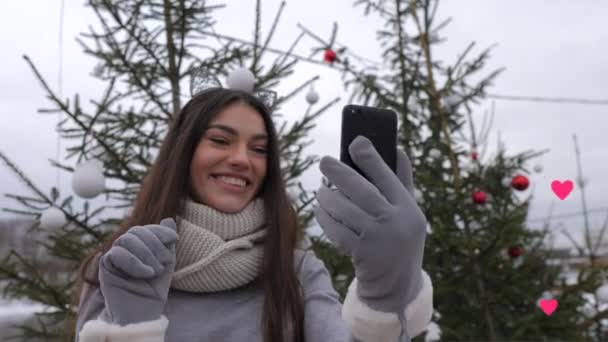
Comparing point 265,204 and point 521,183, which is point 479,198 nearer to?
point 521,183

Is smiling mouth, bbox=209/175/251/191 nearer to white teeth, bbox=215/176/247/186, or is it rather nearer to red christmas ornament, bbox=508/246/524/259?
white teeth, bbox=215/176/247/186

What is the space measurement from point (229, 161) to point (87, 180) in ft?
3.26

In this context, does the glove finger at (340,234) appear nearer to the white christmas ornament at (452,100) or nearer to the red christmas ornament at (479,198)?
the red christmas ornament at (479,198)

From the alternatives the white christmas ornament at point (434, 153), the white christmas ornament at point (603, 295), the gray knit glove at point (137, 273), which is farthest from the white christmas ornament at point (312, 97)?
the white christmas ornament at point (603, 295)

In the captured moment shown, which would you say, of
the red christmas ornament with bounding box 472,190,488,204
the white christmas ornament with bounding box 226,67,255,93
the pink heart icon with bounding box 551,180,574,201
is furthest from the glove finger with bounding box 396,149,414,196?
the red christmas ornament with bounding box 472,190,488,204

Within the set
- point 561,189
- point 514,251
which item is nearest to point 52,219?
point 561,189

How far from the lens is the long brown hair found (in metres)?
1.16

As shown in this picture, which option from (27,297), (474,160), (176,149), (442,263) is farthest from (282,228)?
(474,160)

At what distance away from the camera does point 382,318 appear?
33.4 inches

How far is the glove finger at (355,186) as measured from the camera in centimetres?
78

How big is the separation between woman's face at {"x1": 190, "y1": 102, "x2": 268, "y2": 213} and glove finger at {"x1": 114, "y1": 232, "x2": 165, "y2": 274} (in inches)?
12.8

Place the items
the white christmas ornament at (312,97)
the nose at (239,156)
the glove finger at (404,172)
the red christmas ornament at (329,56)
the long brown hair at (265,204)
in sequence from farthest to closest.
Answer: the red christmas ornament at (329,56), the white christmas ornament at (312,97), the nose at (239,156), the long brown hair at (265,204), the glove finger at (404,172)

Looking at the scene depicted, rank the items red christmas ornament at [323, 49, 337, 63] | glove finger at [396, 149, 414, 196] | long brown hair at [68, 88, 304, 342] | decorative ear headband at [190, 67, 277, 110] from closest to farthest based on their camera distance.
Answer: glove finger at [396, 149, 414, 196]
long brown hair at [68, 88, 304, 342]
decorative ear headband at [190, 67, 277, 110]
red christmas ornament at [323, 49, 337, 63]

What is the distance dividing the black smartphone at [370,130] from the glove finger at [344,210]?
2.7 inches
